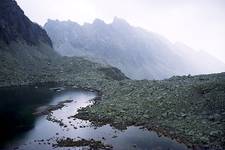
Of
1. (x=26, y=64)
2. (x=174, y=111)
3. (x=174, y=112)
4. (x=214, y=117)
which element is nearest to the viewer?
(x=214, y=117)

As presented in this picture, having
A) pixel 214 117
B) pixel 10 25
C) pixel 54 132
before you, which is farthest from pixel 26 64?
pixel 214 117

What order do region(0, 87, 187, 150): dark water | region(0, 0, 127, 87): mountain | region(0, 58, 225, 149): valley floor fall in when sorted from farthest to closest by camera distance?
region(0, 0, 127, 87): mountain, region(0, 58, 225, 149): valley floor, region(0, 87, 187, 150): dark water

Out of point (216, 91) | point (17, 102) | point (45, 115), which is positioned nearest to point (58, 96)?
point (17, 102)

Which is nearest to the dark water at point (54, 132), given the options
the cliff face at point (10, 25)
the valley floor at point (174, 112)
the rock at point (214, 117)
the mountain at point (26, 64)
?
the valley floor at point (174, 112)

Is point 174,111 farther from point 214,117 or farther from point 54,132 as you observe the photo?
point 54,132

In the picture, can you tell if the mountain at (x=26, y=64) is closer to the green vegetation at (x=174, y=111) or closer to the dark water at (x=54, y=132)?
the dark water at (x=54, y=132)

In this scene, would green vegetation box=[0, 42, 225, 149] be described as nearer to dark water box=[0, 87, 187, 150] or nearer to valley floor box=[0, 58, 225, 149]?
valley floor box=[0, 58, 225, 149]

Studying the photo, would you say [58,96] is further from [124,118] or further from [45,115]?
[124,118]

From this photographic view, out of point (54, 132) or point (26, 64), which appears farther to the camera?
point (26, 64)

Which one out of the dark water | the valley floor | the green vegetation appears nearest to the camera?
the dark water

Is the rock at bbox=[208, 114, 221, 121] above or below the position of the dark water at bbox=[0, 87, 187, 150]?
above

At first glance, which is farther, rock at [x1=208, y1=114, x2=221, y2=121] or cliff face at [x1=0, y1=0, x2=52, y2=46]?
cliff face at [x1=0, y1=0, x2=52, y2=46]

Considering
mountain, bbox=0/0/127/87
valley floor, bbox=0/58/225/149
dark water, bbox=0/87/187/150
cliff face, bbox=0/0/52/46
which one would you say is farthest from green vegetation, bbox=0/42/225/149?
cliff face, bbox=0/0/52/46

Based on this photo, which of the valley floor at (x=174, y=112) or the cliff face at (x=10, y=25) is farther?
the cliff face at (x=10, y=25)
